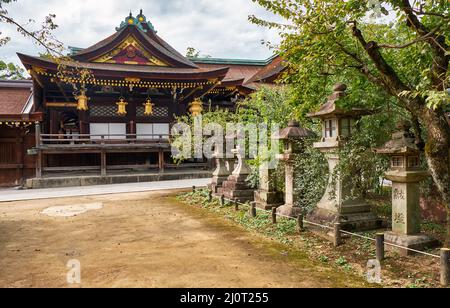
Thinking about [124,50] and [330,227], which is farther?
[124,50]

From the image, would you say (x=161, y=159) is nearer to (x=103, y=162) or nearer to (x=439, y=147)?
(x=103, y=162)

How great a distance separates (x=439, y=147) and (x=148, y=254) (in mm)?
4990

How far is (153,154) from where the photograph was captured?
20109 millimetres

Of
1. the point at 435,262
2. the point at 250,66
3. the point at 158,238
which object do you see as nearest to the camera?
→ the point at 435,262

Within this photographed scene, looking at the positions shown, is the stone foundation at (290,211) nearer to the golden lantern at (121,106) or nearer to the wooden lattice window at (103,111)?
the golden lantern at (121,106)

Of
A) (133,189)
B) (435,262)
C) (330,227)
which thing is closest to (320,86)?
(330,227)

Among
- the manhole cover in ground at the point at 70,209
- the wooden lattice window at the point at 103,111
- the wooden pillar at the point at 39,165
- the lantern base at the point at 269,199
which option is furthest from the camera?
the wooden lattice window at the point at 103,111

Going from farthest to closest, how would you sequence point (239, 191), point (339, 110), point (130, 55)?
point (130, 55)
point (239, 191)
point (339, 110)

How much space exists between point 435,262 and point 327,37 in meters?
3.98

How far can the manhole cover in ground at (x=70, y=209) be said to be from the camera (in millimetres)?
9523

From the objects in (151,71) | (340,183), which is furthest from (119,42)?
(340,183)

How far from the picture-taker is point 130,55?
64.8 ft

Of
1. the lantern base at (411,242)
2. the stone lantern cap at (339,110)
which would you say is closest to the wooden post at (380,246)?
the lantern base at (411,242)
